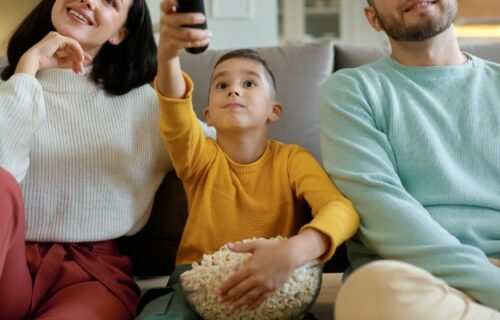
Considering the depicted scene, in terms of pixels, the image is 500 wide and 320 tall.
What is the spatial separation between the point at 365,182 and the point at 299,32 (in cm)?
488

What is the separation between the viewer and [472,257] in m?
1.07

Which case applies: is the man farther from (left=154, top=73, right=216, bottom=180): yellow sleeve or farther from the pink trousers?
the pink trousers

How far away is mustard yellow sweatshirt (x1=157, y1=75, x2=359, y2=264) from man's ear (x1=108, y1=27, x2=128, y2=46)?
0.39 metres

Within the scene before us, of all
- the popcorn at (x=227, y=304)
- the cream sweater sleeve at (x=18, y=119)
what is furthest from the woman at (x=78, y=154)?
the popcorn at (x=227, y=304)

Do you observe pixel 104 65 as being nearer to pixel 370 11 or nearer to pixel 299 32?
pixel 370 11

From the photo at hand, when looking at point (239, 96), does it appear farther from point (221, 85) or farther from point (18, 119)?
point (18, 119)

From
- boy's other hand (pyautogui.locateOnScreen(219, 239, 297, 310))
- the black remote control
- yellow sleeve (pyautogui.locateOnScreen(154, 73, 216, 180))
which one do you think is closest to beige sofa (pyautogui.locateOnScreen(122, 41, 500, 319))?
yellow sleeve (pyautogui.locateOnScreen(154, 73, 216, 180))

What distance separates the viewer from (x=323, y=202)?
1229mm

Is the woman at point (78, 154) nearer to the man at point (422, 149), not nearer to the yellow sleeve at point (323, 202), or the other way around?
the yellow sleeve at point (323, 202)

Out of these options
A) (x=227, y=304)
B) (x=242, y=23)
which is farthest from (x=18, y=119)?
(x=242, y=23)

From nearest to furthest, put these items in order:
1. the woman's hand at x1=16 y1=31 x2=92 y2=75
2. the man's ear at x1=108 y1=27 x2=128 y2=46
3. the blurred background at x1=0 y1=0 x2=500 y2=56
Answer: the woman's hand at x1=16 y1=31 x2=92 y2=75 → the man's ear at x1=108 y1=27 x2=128 y2=46 → the blurred background at x1=0 y1=0 x2=500 y2=56

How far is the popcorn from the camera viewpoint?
3.50ft

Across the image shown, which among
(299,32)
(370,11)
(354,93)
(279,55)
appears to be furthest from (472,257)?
(299,32)

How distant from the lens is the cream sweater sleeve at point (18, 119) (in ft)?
4.00
